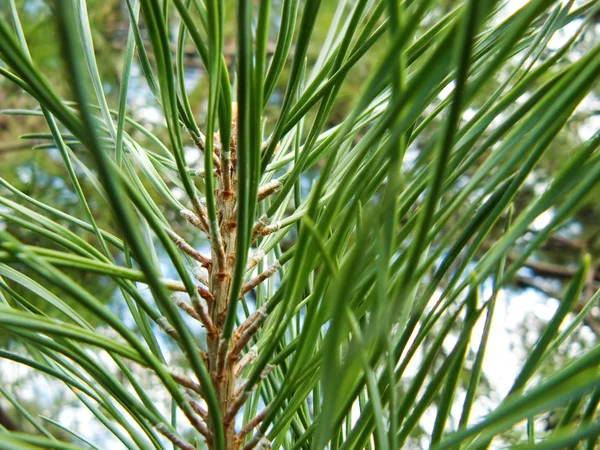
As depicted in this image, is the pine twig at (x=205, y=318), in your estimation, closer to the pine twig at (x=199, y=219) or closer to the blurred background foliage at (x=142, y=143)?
the pine twig at (x=199, y=219)

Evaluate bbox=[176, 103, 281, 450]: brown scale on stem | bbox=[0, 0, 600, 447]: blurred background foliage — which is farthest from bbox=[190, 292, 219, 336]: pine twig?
bbox=[0, 0, 600, 447]: blurred background foliage

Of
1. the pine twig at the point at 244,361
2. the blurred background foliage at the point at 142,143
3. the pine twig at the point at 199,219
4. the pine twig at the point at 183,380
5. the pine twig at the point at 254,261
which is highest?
the blurred background foliage at the point at 142,143

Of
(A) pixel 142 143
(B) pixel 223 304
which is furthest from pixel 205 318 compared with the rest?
(A) pixel 142 143

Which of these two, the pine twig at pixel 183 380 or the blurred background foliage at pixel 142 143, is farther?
the blurred background foliage at pixel 142 143

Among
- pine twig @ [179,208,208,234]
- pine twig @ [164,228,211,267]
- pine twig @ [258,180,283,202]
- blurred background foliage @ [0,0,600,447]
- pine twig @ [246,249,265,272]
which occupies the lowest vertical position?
pine twig @ [246,249,265,272]

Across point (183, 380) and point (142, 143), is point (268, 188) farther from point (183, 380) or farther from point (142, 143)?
point (142, 143)

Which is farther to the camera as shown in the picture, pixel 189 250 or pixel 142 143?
pixel 142 143

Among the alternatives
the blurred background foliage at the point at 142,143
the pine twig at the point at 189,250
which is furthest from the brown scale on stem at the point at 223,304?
the blurred background foliage at the point at 142,143

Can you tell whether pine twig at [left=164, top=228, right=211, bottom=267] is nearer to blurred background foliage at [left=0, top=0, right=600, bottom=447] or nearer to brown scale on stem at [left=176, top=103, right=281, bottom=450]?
brown scale on stem at [left=176, top=103, right=281, bottom=450]

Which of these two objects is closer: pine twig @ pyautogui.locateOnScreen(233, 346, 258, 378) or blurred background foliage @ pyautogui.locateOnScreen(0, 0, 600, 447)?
pine twig @ pyautogui.locateOnScreen(233, 346, 258, 378)

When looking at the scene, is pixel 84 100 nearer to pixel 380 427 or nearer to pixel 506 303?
pixel 380 427

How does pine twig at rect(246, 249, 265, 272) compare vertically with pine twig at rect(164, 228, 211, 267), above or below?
below

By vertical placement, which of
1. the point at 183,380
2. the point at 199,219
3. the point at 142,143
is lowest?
the point at 183,380

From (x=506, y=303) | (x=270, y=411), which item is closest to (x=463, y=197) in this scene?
(x=270, y=411)
